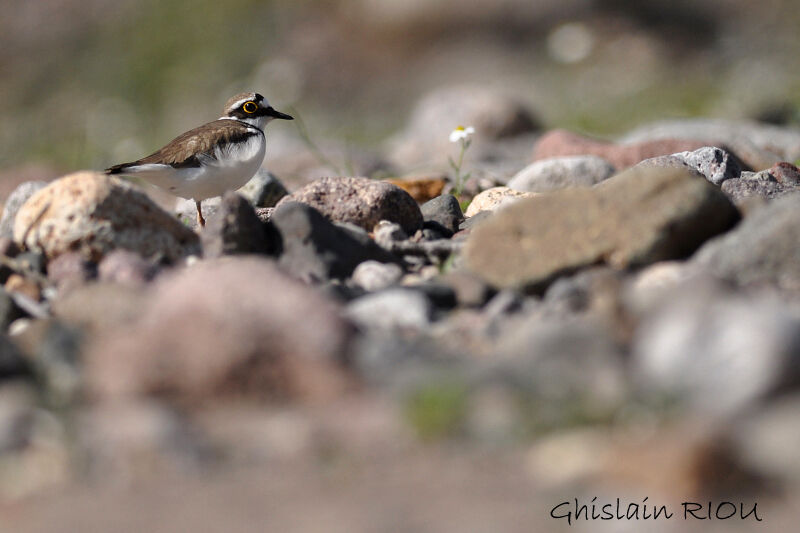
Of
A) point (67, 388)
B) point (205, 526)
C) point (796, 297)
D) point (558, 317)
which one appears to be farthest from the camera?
point (796, 297)

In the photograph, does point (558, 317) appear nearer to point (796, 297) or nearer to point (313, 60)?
point (796, 297)

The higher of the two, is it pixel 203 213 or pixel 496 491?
pixel 203 213

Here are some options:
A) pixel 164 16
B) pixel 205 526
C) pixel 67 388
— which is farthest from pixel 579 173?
pixel 164 16

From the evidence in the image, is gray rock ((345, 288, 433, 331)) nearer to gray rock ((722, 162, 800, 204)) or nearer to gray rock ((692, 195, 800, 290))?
gray rock ((692, 195, 800, 290))

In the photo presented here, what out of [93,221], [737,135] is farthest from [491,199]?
[737,135]

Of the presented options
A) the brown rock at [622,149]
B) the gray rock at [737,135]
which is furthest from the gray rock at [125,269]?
the gray rock at [737,135]

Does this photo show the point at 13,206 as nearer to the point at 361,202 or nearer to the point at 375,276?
the point at 361,202

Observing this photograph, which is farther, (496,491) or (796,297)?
(796,297)

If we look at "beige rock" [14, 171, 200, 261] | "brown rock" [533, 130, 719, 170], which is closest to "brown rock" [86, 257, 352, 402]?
"beige rock" [14, 171, 200, 261]
